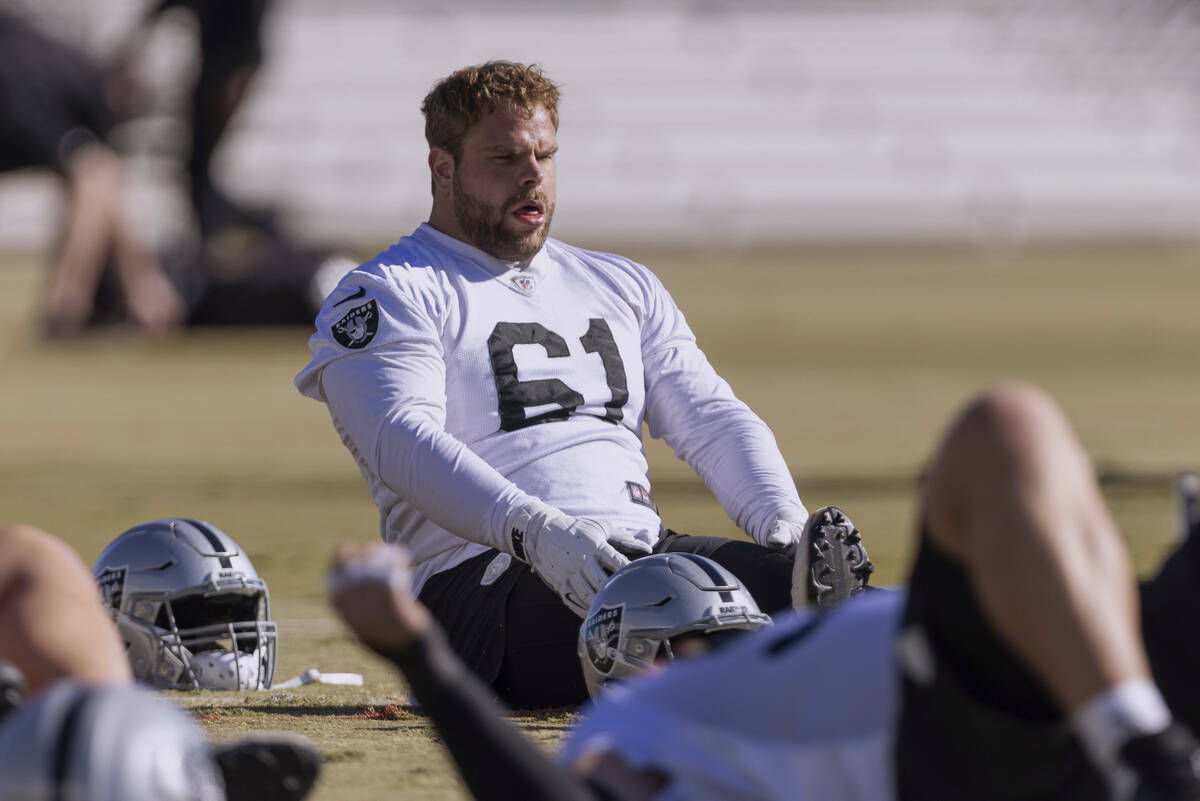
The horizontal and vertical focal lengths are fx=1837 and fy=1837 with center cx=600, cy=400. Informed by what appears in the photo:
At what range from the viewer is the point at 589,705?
4730mm

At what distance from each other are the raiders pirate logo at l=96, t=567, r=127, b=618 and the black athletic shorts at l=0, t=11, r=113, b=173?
14922 mm

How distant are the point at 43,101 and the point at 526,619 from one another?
52.8ft

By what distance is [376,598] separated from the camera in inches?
95.0

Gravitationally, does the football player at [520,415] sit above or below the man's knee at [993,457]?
below

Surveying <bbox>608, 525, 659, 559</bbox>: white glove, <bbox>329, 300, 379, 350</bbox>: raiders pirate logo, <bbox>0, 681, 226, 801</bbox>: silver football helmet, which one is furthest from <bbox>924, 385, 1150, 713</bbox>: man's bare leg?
<bbox>329, 300, 379, 350</bbox>: raiders pirate logo

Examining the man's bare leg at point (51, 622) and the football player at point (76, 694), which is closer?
the football player at point (76, 694)

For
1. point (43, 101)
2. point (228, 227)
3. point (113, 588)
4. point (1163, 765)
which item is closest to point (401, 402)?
point (113, 588)

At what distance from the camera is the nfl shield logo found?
16.7ft

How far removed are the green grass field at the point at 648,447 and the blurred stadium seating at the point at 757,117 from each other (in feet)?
35.8

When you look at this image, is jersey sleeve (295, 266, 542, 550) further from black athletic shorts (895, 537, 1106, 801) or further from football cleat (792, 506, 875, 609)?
black athletic shorts (895, 537, 1106, 801)

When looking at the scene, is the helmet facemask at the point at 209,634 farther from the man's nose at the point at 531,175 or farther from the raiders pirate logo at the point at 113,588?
the man's nose at the point at 531,175

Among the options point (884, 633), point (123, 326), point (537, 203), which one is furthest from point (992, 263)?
point (884, 633)

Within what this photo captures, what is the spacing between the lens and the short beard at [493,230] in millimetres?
5027

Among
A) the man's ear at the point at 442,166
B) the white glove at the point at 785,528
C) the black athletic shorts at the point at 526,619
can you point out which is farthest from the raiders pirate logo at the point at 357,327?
the white glove at the point at 785,528
